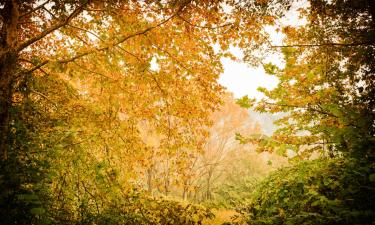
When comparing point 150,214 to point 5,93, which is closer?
point 5,93

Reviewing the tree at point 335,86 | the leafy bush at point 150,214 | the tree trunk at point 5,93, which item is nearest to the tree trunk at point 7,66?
the tree trunk at point 5,93

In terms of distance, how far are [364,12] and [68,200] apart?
688 centimetres

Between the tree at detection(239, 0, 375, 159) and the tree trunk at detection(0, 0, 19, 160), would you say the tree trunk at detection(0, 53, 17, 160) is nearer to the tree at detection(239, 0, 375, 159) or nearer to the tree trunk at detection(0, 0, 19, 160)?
the tree trunk at detection(0, 0, 19, 160)

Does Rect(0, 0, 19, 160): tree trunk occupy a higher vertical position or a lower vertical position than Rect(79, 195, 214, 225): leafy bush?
higher

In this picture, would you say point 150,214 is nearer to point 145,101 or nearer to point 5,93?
point 145,101

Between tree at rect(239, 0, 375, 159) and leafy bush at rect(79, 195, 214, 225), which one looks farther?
leafy bush at rect(79, 195, 214, 225)

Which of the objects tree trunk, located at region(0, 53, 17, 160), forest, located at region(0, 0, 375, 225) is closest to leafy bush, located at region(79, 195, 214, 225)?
forest, located at region(0, 0, 375, 225)

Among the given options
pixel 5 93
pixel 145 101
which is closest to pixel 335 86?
pixel 145 101

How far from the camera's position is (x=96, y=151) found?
4859 millimetres

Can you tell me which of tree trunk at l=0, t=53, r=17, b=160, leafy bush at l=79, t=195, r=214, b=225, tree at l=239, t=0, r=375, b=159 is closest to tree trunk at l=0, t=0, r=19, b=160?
tree trunk at l=0, t=53, r=17, b=160

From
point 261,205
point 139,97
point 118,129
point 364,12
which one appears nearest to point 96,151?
point 118,129

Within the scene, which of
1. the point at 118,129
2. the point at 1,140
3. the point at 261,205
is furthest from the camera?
the point at 261,205

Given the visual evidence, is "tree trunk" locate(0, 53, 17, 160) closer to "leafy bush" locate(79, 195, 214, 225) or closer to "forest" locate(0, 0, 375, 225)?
"forest" locate(0, 0, 375, 225)

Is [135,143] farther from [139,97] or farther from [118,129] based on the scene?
[139,97]
